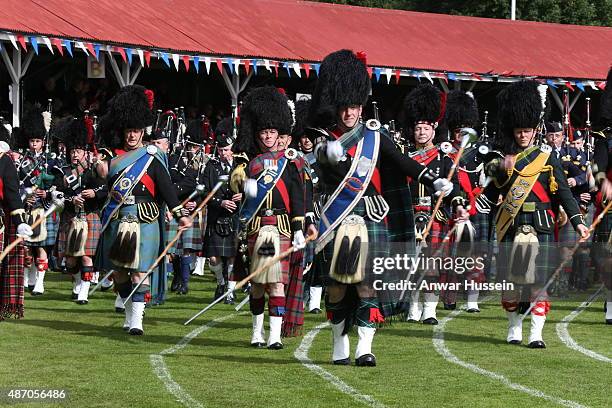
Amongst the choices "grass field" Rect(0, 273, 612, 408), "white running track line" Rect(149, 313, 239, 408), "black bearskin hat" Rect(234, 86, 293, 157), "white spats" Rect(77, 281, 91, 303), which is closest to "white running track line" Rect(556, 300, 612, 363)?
"grass field" Rect(0, 273, 612, 408)

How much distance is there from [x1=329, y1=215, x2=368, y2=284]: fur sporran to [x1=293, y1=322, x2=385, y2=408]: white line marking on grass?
673 millimetres

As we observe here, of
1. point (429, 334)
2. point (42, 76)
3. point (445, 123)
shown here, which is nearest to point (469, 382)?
point (429, 334)

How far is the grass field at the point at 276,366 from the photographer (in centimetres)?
868

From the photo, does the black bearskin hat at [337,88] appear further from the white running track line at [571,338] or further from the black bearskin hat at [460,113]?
the black bearskin hat at [460,113]

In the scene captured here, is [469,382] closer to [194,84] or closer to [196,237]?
[196,237]

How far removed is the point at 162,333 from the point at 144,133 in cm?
220

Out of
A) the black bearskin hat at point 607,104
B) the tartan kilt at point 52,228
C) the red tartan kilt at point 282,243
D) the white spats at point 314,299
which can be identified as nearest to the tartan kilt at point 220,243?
the white spats at point 314,299

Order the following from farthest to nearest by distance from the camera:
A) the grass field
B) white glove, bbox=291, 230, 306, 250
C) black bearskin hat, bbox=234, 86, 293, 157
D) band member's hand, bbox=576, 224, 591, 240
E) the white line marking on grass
Result: black bearskin hat, bbox=234, 86, 293, 157 → band member's hand, bbox=576, 224, 591, 240 → white glove, bbox=291, 230, 306, 250 → the grass field → the white line marking on grass

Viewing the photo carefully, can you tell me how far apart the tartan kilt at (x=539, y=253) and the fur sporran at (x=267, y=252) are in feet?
6.30

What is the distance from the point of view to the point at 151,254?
1241 cm

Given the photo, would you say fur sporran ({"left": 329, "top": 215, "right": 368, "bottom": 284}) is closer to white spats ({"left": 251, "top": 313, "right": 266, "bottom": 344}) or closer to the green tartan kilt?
the green tartan kilt

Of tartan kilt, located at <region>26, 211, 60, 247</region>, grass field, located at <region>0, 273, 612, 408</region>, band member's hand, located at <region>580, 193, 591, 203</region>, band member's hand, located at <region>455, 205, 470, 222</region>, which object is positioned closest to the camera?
grass field, located at <region>0, 273, 612, 408</region>

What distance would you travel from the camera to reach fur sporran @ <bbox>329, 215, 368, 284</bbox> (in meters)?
9.81

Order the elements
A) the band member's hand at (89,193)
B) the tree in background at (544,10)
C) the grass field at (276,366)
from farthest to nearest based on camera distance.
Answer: the tree in background at (544,10) → the band member's hand at (89,193) → the grass field at (276,366)
